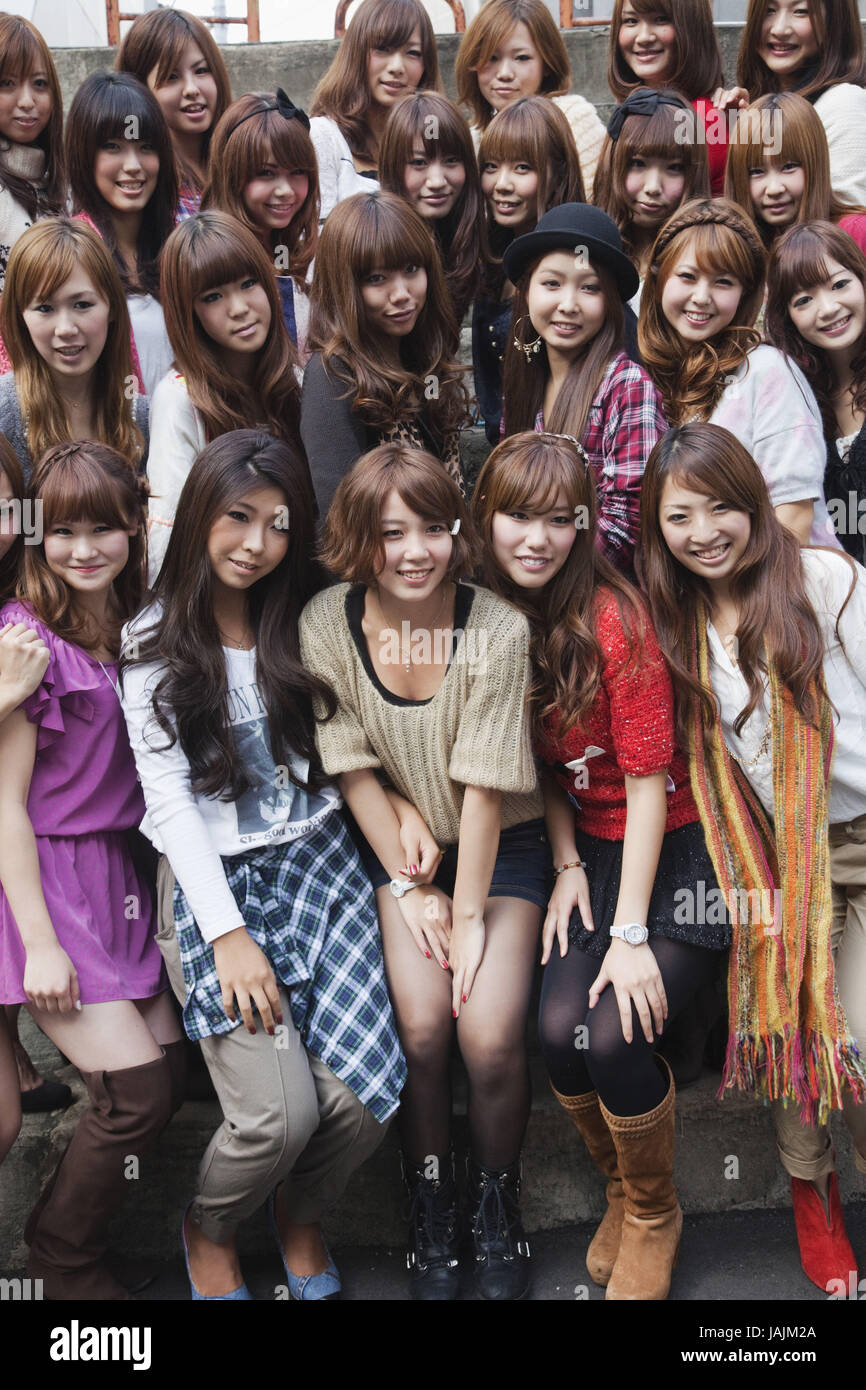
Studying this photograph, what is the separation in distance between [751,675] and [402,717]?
64cm

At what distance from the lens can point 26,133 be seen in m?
3.12

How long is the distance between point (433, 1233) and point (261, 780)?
0.89m

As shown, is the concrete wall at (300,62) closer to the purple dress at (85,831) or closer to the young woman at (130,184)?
the young woman at (130,184)

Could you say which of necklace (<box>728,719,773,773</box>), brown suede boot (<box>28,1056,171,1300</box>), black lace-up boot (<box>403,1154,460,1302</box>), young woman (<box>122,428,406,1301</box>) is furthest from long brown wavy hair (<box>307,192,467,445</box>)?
black lace-up boot (<box>403,1154,460,1302</box>)

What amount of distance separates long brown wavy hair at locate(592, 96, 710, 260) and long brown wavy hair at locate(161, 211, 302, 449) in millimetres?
935

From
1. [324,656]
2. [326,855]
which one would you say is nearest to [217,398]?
[324,656]

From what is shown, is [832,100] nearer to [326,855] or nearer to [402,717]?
[402,717]

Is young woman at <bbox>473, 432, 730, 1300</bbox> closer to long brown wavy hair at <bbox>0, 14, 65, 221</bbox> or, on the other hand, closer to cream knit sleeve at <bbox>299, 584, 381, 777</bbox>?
cream knit sleeve at <bbox>299, 584, 381, 777</bbox>

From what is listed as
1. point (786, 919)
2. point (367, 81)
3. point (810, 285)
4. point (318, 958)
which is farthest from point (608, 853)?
point (367, 81)

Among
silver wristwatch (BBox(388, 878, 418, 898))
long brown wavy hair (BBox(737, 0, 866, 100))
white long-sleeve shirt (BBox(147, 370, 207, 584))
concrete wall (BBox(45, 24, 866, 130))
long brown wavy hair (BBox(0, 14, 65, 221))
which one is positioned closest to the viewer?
silver wristwatch (BBox(388, 878, 418, 898))

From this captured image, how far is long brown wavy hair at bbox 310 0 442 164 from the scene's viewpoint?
3338 mm

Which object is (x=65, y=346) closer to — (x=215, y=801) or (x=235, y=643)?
(x=235, y=643)

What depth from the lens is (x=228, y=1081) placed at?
6.84ft

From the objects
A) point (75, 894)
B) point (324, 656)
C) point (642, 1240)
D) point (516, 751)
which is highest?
point (324, 656)
